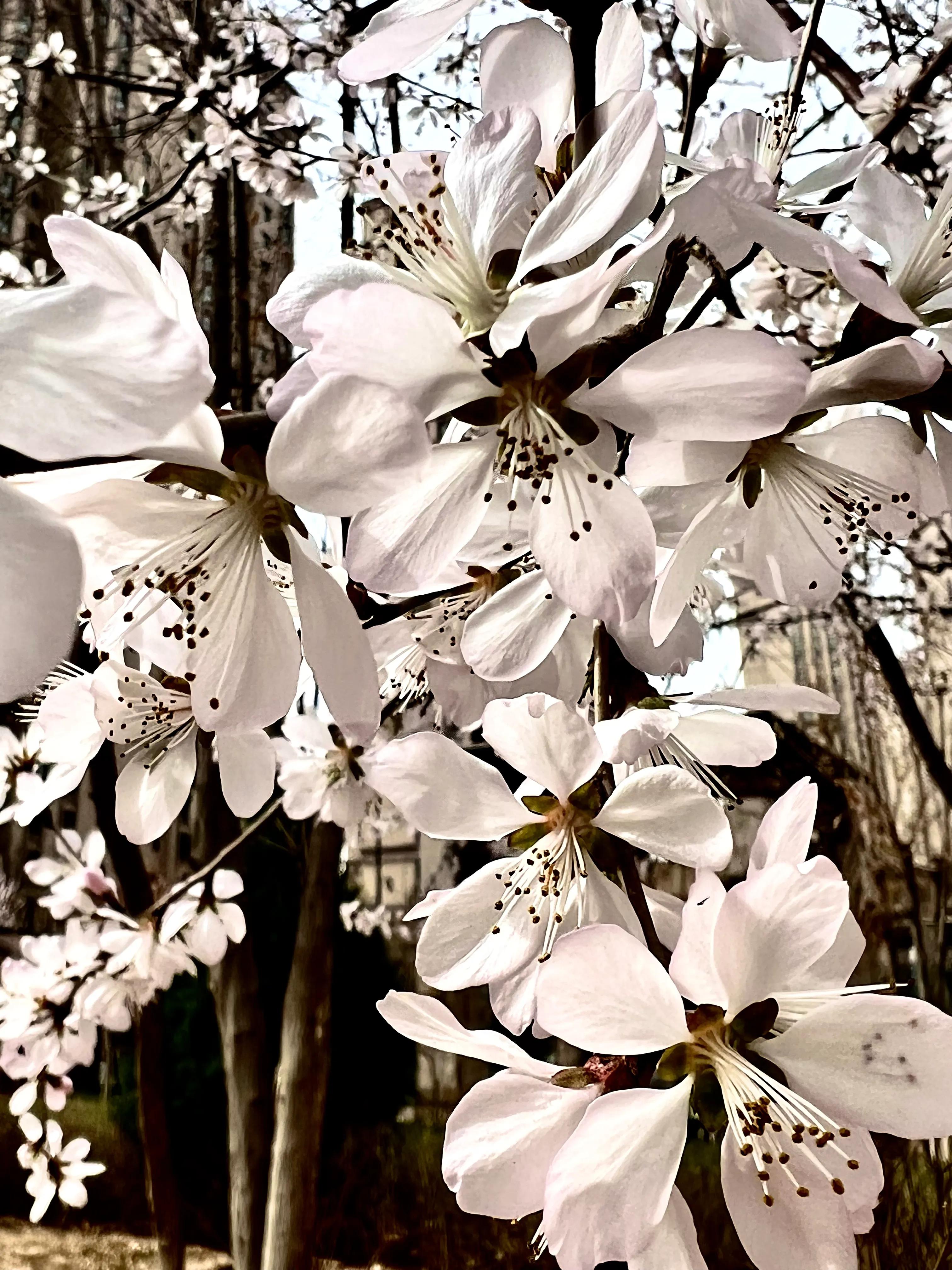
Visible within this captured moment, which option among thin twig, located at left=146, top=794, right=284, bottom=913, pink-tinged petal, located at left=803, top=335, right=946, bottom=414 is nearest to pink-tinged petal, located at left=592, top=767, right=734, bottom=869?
pink-tinged petal, located at left=803, top=335, right=946, bottom=414

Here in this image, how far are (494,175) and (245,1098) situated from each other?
180cm

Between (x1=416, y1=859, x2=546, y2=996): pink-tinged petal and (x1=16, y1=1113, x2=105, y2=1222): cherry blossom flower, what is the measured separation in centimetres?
133

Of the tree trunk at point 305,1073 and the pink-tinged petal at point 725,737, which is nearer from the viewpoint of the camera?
the pink-tinged petal at point 725,737

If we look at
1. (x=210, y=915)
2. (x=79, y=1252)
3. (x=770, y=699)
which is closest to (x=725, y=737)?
(x=770, y=699)

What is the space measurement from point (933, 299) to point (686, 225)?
0.09 metres

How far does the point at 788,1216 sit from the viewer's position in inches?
8.7

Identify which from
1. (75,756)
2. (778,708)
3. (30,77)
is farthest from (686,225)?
(30,77)

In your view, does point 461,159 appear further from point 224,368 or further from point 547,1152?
point 224,368

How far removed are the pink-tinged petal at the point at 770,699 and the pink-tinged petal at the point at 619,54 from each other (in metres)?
0.17

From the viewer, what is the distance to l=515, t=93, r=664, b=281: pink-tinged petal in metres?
0.18

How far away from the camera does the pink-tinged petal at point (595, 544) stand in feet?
0.66

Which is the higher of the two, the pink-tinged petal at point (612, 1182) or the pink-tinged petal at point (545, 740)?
the pink-tinged petal at point (545, 740)

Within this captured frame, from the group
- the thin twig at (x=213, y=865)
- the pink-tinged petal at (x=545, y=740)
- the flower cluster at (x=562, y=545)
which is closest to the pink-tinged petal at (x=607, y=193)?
the flower cluster at (x=562, y=545)

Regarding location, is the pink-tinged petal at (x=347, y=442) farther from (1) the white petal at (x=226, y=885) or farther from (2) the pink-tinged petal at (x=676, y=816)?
(1) the white petal at (x=226, y=885)
